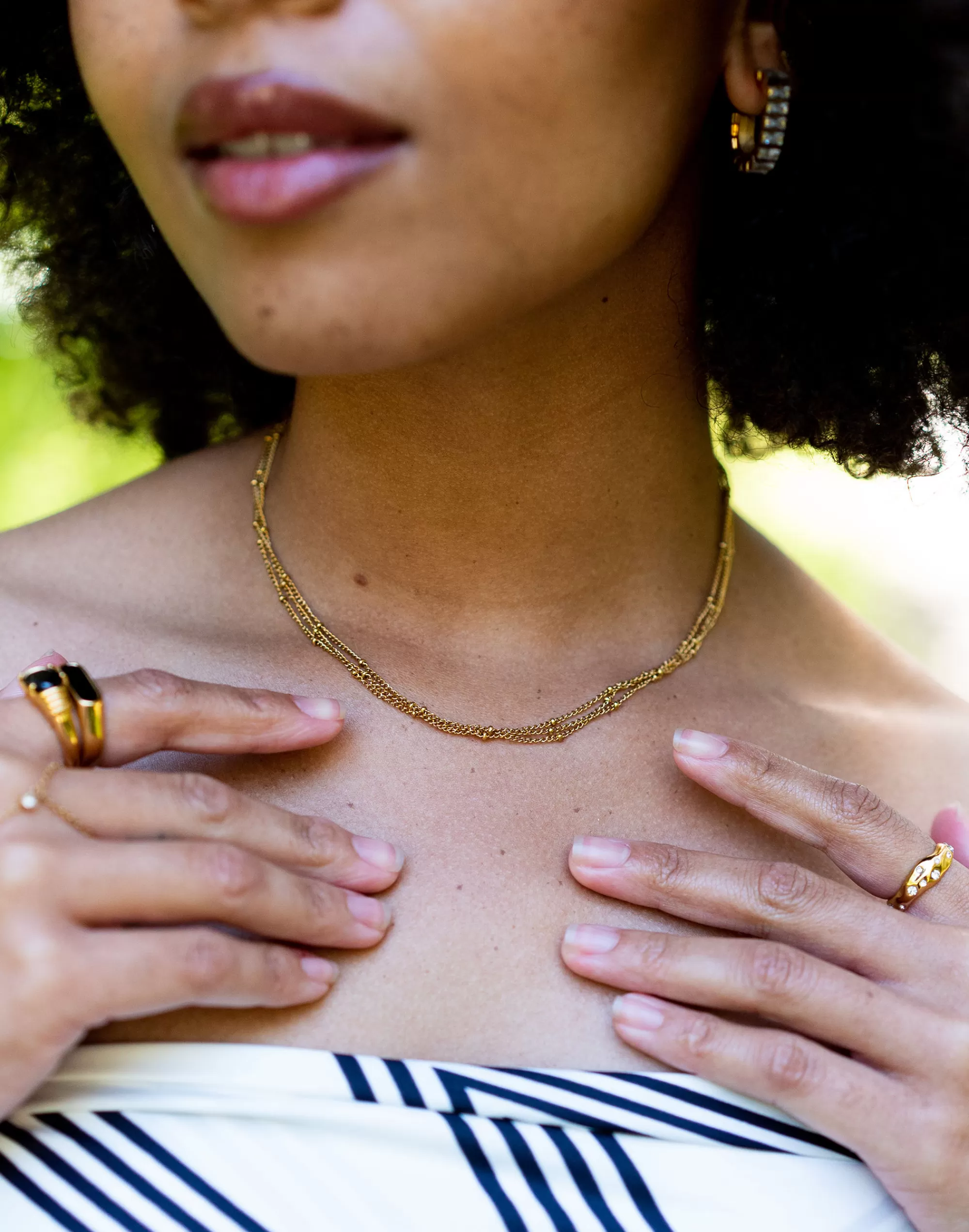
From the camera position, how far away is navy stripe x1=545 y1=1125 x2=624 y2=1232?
1.42 metres

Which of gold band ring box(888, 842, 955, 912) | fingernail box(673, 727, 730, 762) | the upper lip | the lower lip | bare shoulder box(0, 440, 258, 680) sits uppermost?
the upper lip

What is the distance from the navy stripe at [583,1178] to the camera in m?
1.42

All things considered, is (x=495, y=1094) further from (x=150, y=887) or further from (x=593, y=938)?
(x=150, y=887)

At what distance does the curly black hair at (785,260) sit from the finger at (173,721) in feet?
3.02

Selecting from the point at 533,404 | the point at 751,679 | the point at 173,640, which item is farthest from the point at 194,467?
the point at 751,679

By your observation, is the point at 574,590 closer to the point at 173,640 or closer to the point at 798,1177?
the point at 173,640

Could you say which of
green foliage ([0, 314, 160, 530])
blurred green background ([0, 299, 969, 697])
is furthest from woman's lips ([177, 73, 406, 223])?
green foliage ([0, 314, 160, 530])

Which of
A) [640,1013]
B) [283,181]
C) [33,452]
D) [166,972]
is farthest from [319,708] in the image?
[33,452]

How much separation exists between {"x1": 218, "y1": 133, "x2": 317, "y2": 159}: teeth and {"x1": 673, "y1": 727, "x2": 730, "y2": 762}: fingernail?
2.76ft

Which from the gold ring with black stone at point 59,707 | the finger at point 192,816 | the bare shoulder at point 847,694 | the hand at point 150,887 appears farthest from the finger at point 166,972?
the bare shoulder at point 847,694

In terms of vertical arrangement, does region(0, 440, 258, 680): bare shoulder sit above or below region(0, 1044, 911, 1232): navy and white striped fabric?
above

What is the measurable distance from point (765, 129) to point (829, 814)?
0.88 m

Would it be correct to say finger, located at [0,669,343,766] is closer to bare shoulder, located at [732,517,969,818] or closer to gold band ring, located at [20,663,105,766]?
gold band ring, located at [20,663,105,766]

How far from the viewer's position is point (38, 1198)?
1.36 metres
